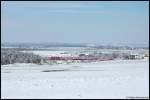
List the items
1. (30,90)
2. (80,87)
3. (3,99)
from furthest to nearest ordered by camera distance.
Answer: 1. (80,87)
2. (30,90)
3. (3,99)

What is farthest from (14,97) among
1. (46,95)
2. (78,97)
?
Answer: (78,97)

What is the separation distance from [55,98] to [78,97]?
89 centimetres

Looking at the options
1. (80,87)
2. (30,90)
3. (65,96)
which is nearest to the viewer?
(65,96)

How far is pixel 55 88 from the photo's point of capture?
57.6 feet

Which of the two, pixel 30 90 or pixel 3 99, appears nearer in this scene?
pixel 3 99

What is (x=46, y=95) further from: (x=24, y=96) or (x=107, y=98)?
(x=107, y=98)

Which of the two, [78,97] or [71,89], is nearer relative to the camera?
[78,97]

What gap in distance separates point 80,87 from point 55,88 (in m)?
1.18

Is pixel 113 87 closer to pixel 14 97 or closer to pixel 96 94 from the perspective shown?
pixel 96 94

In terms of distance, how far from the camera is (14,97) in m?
14.6

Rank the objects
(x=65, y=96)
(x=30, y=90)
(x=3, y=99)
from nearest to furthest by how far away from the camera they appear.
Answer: (x=3, y=99) → (x=65, y=96) → (x=30, y=90)

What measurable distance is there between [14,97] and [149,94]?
541 cm

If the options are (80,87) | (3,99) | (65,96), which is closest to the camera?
(3,99)

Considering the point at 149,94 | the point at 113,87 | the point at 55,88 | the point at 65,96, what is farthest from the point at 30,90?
the point at 149,94
